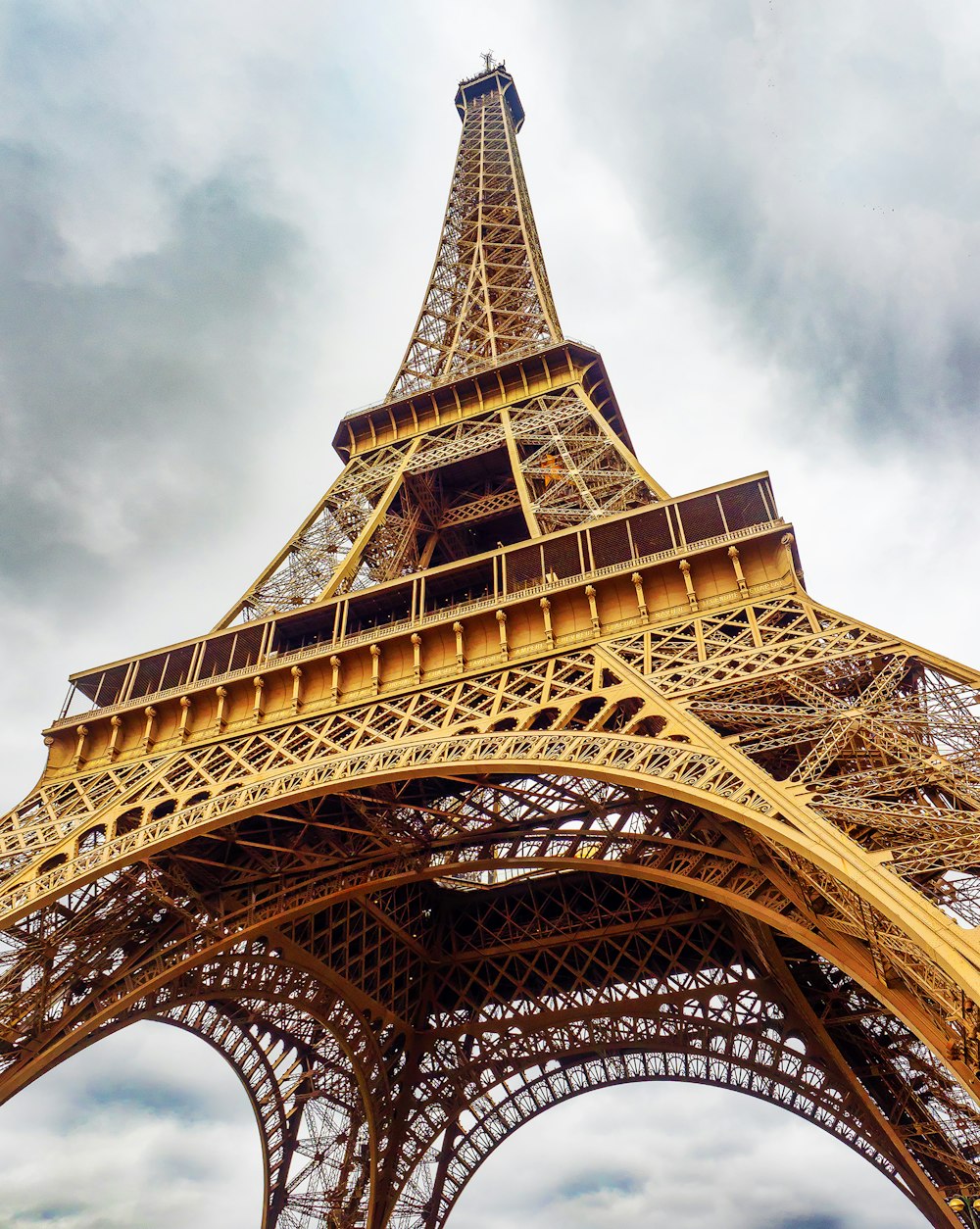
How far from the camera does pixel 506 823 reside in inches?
664

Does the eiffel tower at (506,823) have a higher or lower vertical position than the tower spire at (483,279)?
lower

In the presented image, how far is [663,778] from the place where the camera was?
1141cm

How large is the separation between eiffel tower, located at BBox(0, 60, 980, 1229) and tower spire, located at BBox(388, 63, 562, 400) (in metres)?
0.44

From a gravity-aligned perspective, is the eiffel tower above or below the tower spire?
below

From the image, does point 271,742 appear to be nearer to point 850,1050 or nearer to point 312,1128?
point 850,1050

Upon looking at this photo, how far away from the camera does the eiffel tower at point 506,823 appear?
1160 centimetres

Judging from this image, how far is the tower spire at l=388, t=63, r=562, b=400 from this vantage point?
3136cm

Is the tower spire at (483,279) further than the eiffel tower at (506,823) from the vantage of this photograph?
Yes

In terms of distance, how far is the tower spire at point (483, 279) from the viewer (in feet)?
103

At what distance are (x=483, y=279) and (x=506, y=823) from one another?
23598mm

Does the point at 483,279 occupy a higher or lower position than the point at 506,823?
higher

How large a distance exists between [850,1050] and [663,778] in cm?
1418

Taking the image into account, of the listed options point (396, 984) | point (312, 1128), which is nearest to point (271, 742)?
point (396, 984)

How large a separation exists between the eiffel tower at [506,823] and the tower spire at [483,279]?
17.2 inches
